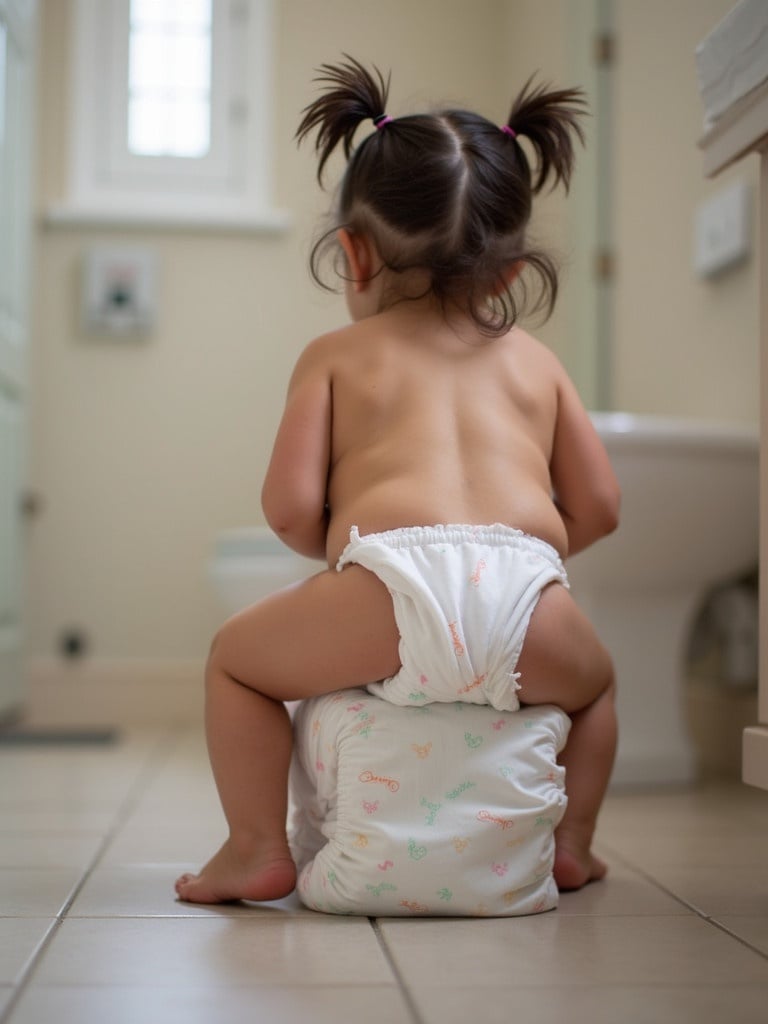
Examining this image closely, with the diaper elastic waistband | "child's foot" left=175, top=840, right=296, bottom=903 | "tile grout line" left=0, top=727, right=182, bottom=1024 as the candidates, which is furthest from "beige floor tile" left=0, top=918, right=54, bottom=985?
the diaper elastic waistband

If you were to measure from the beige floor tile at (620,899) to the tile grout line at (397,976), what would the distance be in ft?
0.56

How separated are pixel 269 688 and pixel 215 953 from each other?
0.25 metres

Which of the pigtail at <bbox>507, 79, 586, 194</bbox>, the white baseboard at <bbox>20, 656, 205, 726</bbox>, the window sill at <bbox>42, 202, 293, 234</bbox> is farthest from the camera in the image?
the window sill at <bbox>42, 202, 293, 234</bbox>

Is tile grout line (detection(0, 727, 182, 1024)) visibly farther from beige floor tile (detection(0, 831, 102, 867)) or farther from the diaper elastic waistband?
the diaper elastic waistband

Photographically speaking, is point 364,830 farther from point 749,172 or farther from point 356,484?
point 749,172

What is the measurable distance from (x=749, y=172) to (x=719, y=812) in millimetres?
1103

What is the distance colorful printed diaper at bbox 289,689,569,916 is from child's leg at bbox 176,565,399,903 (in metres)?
0.04

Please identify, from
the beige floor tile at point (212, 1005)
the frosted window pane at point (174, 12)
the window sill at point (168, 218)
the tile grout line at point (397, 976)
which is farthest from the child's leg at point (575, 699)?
the frosted window pane at point (174, 12)

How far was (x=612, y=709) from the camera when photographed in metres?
1.19

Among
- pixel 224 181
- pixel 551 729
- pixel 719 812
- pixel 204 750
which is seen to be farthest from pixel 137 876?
pixel 224 181

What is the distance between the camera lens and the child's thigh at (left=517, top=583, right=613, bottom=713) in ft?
3.48

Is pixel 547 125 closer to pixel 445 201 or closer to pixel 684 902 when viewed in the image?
pixel 445 201

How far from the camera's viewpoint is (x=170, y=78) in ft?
11.0

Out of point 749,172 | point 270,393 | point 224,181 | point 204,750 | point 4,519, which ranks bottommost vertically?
point 204,750
